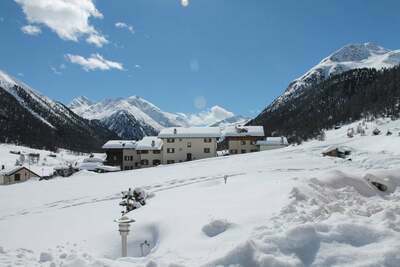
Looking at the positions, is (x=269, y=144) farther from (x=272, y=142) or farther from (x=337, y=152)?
(x=337, y=152)

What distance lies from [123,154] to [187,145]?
19769 millimetres

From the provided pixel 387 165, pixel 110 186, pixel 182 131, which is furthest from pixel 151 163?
pixel 387 165

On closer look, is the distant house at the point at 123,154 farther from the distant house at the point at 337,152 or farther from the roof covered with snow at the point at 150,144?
the distant house at the point at 337,152

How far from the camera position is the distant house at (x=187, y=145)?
7650cm

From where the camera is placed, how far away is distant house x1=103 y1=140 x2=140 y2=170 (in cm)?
8894

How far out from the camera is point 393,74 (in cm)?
17525

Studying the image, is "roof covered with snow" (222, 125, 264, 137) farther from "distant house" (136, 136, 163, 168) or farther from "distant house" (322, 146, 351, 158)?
"distant house" (322, 146, 351, 158)

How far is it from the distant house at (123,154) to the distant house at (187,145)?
13.2 meters

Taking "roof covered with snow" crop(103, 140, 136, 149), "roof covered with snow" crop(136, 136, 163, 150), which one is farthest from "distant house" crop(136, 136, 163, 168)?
"roof covered with snow" crop(103, 140, 136, 149)

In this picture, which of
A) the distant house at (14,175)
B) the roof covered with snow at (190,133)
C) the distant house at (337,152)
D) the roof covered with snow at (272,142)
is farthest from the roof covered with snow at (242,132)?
the distant house at (14,175)

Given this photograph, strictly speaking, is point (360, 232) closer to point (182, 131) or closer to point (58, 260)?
point (58, 260)

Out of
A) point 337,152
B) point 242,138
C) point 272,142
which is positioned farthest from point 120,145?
point 337,152

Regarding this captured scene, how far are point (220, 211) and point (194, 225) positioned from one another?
6.50 ft

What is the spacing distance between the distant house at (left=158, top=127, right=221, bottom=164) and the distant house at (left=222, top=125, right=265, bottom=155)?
11083 mm
